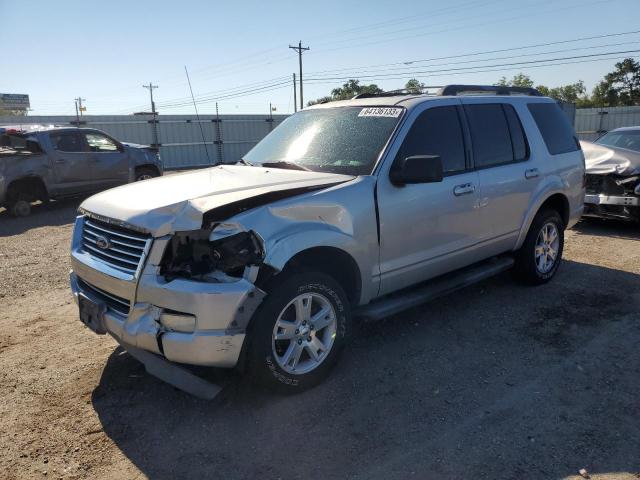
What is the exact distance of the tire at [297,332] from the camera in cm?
327

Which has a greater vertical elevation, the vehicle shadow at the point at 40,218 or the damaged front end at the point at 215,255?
the damaged front end at the point at 215,255

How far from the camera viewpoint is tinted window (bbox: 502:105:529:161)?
5250 mm

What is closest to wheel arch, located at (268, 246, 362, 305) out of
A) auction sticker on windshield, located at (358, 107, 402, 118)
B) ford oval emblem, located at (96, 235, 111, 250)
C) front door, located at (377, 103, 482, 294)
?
front door, located at (377, 103, 482, 294)

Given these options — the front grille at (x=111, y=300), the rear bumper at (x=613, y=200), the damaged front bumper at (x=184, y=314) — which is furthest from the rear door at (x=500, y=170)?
the rear bumper at (x=613, y=200)

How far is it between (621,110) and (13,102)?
88.4 m

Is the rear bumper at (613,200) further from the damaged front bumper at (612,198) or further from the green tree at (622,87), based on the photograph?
the green tree at (622,87)

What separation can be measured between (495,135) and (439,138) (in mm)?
888

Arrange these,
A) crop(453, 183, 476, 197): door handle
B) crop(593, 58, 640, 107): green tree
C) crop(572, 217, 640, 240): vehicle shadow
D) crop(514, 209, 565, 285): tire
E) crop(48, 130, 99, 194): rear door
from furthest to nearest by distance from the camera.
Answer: crop(593, 58, 640, 107): green tree, crop(48, 130, 99, 194): rear door, crop(572, 217, 640, 240): vehicle shadow, crop(514, 209, 565, 285): tire, crop(453, 183, 476, 197): door handle

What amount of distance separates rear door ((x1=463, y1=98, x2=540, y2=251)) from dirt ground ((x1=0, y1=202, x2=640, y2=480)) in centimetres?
79

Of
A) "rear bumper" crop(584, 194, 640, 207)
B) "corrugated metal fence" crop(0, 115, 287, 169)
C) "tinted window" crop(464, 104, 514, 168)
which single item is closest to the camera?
"tinted window" crop(464, 104, 514, 168)

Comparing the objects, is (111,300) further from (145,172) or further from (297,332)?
(145,172)

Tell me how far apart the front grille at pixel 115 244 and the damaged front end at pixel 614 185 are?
24.6ft

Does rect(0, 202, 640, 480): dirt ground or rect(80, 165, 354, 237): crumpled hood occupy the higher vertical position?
rect(80, 165, 354, 237): crumpled hood

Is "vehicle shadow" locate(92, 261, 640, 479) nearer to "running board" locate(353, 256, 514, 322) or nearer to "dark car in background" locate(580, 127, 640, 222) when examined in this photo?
"running board" locate(353, 256, 514, 322)
